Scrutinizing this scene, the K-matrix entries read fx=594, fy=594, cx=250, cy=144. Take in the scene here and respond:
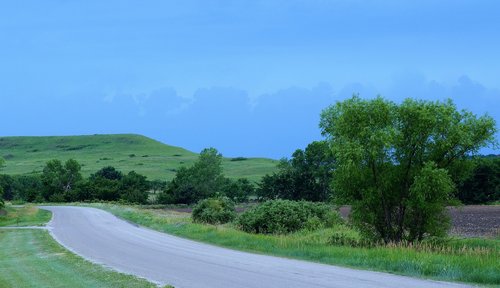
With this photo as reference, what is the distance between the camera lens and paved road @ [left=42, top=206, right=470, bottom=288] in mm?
15523

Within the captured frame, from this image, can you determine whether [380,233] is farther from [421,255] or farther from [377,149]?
[421,255]

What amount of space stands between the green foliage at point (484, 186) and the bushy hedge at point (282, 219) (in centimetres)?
4992

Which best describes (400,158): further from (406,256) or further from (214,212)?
(214,212)

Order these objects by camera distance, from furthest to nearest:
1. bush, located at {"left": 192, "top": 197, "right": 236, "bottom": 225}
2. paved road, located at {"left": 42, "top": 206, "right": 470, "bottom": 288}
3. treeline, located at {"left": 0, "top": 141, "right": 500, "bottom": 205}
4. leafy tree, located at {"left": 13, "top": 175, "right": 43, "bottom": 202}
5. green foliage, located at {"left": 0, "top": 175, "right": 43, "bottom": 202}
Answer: green foliage, located at {"left": 0, "top": 175, "right": 43, "bottom": 202}
leafy tree, located at {"left": 13, "top": 175, "right": 43, "bottom": 202}
treeline, located at {"left": 0, "top": 141, "right": 500, "bottom": 205}
bush, located at {"left": 192, "top": 197, "right": 236, "bottom": 225}
paved road, located at {"left": 42, "top": 206, "right": 470, "bottom": 288}

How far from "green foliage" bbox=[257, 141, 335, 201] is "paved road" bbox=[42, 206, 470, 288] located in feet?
217

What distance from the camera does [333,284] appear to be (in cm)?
1504

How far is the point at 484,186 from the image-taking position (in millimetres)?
87250

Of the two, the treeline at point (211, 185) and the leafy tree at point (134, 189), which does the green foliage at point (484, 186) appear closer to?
the treeline at point (211, 185)

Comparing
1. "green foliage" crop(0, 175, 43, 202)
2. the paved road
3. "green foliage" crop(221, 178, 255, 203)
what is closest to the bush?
the paved road

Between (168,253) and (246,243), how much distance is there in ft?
14.5

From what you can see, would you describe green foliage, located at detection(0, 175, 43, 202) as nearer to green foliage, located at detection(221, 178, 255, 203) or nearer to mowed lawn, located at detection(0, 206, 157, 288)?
green foliage, located at detection(221, 178, 255, 203)

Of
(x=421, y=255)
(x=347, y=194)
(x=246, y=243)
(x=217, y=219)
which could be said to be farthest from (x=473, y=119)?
(x=217, y=219)

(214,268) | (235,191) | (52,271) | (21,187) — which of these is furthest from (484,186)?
(21,187)

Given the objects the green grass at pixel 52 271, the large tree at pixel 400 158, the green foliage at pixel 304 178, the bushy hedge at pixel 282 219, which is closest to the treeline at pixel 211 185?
the green foliage at pixel 304 178
